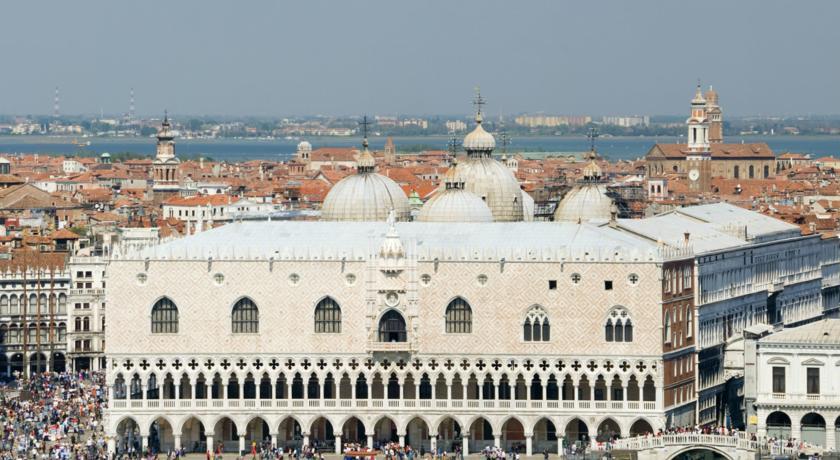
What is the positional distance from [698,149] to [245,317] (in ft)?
368

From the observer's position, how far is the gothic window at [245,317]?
79.2 m

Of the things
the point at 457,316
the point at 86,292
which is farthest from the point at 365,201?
the point at 86,292

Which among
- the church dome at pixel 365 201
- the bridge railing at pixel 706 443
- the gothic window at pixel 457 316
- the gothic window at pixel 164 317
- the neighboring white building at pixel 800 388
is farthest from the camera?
the church dome at pixel 365 201

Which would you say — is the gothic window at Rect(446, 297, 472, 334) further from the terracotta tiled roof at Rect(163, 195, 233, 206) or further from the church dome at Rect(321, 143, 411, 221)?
the terracotta tiled roof at Rect(163, 195, 233, 206)

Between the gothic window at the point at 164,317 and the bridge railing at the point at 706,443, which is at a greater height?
the gothic window at the point at 164,317

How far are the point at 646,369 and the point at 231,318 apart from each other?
11.7 m

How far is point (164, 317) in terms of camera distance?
79438 millimetres

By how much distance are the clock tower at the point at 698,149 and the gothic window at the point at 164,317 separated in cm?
10435

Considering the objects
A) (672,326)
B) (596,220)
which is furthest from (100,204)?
(672,326)

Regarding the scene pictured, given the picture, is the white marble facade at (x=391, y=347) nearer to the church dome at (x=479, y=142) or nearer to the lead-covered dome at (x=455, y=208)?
the lead-covered dome at (x=455, y=208)

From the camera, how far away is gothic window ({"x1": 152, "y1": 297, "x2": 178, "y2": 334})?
79.4 meters

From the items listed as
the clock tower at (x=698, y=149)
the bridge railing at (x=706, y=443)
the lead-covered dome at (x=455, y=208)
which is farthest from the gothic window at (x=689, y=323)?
the clock tower at (x=698, y=149)

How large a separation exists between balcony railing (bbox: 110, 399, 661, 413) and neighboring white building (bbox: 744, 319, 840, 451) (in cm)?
310

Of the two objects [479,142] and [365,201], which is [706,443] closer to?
[365,201]
